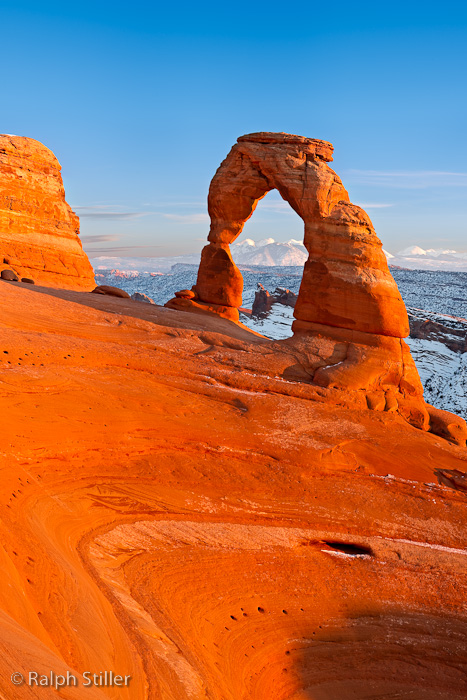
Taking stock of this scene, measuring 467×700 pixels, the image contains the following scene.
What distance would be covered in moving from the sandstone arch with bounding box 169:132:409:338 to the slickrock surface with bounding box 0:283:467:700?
284cm

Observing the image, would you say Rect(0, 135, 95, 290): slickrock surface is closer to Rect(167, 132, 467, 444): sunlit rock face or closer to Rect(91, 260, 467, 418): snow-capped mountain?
Rect(167, 132, 467, 444): sunlit rock face

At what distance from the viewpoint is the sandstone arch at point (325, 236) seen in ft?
58.2

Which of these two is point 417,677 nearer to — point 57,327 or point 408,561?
point 408,561

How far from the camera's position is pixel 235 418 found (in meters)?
13.5

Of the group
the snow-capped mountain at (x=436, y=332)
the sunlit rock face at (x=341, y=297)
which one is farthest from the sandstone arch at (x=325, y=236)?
the snow-capped mountain at (x=436, y=332)

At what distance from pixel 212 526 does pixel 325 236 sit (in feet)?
38.4

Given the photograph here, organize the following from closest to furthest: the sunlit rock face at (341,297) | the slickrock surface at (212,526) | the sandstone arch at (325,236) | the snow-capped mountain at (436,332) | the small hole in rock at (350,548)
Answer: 1. the slickrock surface at (212,526)
2. the small hole in rock at (350,548)
3. the sunlit rock face at (341,297)
4. the sandstone arch at (325,236)
5. the snow-capped mountain at (436,332)

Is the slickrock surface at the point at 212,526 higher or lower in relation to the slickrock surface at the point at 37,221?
lower

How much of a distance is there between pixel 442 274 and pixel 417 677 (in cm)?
16251

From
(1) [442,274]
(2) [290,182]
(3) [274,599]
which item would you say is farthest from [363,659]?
(1) [442,274]

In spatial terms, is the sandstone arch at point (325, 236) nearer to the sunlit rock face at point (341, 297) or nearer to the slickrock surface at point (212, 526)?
the sunlit rock face at point (341, 297)

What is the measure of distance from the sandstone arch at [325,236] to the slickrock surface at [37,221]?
12.3 metres

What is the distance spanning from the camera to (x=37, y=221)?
95.0 feet

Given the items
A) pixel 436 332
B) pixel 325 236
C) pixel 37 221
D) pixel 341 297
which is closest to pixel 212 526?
pixel 341 297
